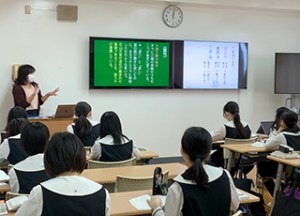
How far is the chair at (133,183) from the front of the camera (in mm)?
2945

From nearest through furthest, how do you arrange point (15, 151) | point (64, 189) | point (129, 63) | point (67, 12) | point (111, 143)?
point (64, 189) < point (15, 151) < point (111, 143) < point (67, 12) < point (129, 63)

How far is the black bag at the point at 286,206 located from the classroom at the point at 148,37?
4.25m

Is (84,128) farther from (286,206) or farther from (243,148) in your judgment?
(286,206)

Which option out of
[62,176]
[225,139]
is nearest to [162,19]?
[225,139]

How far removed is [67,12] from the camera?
20.3 ft

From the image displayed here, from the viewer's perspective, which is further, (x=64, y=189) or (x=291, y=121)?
(x=291, y=121)

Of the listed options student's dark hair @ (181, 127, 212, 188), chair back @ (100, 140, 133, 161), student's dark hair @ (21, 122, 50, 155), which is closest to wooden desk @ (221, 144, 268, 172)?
chair back @ (100, 140, 133, 161)

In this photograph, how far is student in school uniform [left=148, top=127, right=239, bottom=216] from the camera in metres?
2.15

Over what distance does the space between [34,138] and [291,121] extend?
2.98 meters

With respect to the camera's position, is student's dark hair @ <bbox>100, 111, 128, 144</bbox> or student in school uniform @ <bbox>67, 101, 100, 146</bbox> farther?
student in school uniform @ <bbox>67, 101, 100, 146</bbox>

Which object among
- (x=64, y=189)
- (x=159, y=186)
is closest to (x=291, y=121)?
(x=159, y=186)

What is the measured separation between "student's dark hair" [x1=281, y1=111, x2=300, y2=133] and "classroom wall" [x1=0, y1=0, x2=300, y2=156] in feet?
8.98

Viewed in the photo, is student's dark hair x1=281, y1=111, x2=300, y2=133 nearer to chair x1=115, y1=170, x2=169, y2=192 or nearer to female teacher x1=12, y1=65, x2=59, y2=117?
chair x1=115, y1=170, x2=169, y2=192

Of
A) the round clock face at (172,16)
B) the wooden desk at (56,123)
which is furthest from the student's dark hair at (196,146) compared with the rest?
the round clock face at (172,16)
